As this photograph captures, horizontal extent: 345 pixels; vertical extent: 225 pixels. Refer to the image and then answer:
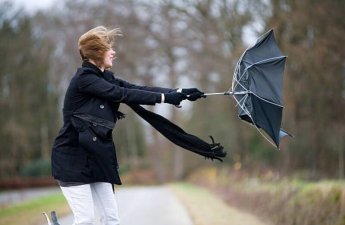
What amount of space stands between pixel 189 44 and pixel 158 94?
28.5 meters

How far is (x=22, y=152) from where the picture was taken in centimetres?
4141

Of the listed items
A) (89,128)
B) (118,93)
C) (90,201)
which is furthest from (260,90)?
(90,201)

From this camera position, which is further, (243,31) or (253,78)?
(243,31)

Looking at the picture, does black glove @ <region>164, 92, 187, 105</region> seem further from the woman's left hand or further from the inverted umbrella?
the inverted umbrella

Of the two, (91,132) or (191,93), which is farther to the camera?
(191,93)

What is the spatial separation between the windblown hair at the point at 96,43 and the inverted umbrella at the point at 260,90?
1.21m

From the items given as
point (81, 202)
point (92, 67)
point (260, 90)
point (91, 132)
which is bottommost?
point (81, 202)

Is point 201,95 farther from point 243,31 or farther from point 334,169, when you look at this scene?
point 243,31

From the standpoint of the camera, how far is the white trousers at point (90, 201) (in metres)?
4.71

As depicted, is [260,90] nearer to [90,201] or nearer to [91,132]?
[91,132]

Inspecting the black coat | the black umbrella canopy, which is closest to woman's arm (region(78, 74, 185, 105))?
the black coat

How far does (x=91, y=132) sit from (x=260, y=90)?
1620 mm

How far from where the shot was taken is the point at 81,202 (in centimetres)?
471

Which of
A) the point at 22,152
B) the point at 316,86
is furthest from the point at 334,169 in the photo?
the point at 22,152
